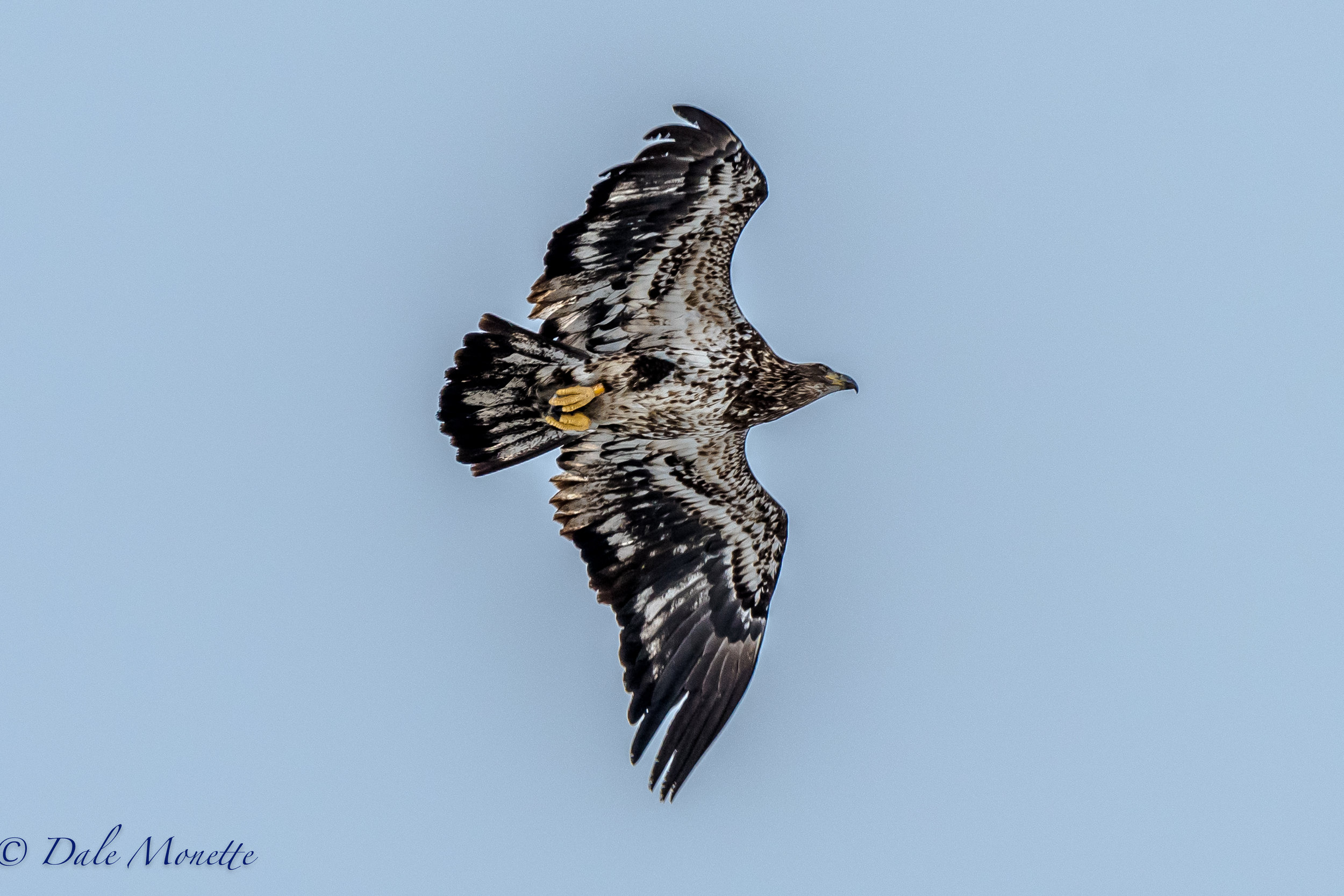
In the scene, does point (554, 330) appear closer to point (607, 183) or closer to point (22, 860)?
point (607, 183)

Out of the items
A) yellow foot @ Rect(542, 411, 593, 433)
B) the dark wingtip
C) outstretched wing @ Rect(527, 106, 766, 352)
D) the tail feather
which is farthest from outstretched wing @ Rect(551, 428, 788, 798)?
the dark wingtip

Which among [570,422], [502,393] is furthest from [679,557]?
[502,393]

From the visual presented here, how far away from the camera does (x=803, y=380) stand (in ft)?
41.6

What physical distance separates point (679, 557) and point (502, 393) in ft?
6.26

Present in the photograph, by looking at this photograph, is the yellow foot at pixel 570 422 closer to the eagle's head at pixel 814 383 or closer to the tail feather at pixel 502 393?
the tail feather at pixel 502 393

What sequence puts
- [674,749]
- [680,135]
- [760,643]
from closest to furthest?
[680,135] → [674,749] → [760,643]

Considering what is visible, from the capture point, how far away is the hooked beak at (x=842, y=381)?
12.9 m

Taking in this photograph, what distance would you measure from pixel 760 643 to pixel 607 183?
12.4ft

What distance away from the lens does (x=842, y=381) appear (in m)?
12.9

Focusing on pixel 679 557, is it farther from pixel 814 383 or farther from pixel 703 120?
pixel 703 120

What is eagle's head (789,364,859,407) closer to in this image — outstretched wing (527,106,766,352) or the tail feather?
outstretched wing (527,106,766,352)

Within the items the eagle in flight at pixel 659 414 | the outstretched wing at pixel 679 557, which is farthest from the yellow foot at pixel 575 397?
the outstretched wing at pixel 679 557

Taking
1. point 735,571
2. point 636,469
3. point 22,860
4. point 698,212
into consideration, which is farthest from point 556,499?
Answer: point 22,860

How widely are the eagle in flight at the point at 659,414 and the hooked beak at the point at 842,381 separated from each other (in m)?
0.02
